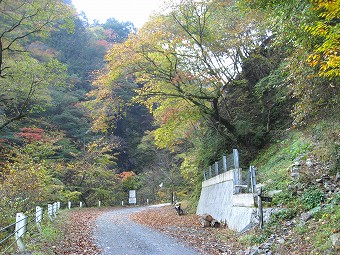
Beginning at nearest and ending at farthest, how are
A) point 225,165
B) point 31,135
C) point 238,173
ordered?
1. point 238,173
2. point 225,165
3. point 31,135

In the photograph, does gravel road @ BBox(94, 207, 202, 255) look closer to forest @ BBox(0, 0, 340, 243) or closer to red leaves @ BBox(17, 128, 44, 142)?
forest @ BBox(0, 0, 340, 243)

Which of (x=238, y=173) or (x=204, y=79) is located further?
(x=204, y=79)

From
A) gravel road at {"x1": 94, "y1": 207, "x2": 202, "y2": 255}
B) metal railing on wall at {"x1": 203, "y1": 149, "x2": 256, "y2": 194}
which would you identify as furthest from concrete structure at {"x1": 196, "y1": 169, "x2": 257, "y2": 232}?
gravel road at {"x1": 94, "y1": 207, "x2": 202, "y2": 255}

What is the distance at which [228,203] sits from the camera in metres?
12.6

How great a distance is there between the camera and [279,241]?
22.8 ft

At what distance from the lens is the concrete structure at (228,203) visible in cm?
1011

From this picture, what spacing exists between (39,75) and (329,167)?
11.1 m

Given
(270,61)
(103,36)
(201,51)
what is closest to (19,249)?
(201,51)

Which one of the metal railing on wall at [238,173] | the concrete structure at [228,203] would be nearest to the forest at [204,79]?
the metal railing on wall at [238,173]

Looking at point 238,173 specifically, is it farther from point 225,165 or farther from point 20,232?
point 20,232

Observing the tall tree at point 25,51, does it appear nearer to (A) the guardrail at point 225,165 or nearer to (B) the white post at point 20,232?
(B) the white post at point 20,232

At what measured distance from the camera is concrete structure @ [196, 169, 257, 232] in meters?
10.1

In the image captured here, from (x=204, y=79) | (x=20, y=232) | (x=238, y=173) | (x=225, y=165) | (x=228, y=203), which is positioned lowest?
(x=228, y=203)

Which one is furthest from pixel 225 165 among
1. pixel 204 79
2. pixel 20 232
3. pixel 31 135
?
pixel 31 135
